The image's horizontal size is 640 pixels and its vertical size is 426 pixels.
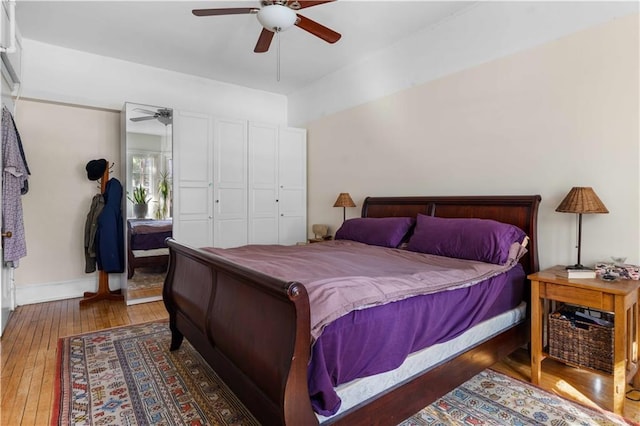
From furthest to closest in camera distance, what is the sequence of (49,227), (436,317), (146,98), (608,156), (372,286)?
(146,98), (49,227), (608,156), (436,317), (372,286)

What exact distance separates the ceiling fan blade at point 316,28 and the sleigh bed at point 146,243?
265 cm

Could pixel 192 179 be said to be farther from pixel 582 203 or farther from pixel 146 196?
pixel 582 203

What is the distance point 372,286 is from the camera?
5.07ft

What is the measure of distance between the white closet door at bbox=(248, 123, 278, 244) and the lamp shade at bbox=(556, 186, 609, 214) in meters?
3.42

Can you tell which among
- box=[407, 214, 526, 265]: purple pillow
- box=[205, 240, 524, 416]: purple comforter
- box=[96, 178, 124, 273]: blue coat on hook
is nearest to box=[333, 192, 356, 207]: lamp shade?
box=[407, 214, 526, 265]: purple pillow

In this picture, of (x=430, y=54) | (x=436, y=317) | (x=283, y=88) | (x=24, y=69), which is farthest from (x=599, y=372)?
(x=24, y=69)

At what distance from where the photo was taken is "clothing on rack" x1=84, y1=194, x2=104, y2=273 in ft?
12.6

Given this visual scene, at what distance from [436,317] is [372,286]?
1.46ft

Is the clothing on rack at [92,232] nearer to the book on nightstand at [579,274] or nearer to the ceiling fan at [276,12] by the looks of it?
the ceiling fan at [276,12]

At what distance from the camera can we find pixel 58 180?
3.90 m

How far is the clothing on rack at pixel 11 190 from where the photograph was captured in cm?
293

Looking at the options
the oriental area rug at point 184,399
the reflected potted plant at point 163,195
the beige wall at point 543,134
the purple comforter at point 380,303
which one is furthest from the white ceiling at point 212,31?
the oriental area rug at point 184,399

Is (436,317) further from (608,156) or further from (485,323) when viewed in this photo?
(608,156)

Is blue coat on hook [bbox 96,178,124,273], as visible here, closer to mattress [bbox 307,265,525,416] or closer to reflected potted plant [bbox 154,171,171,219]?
reflected potted plant [bbox 154,171,171,219]
